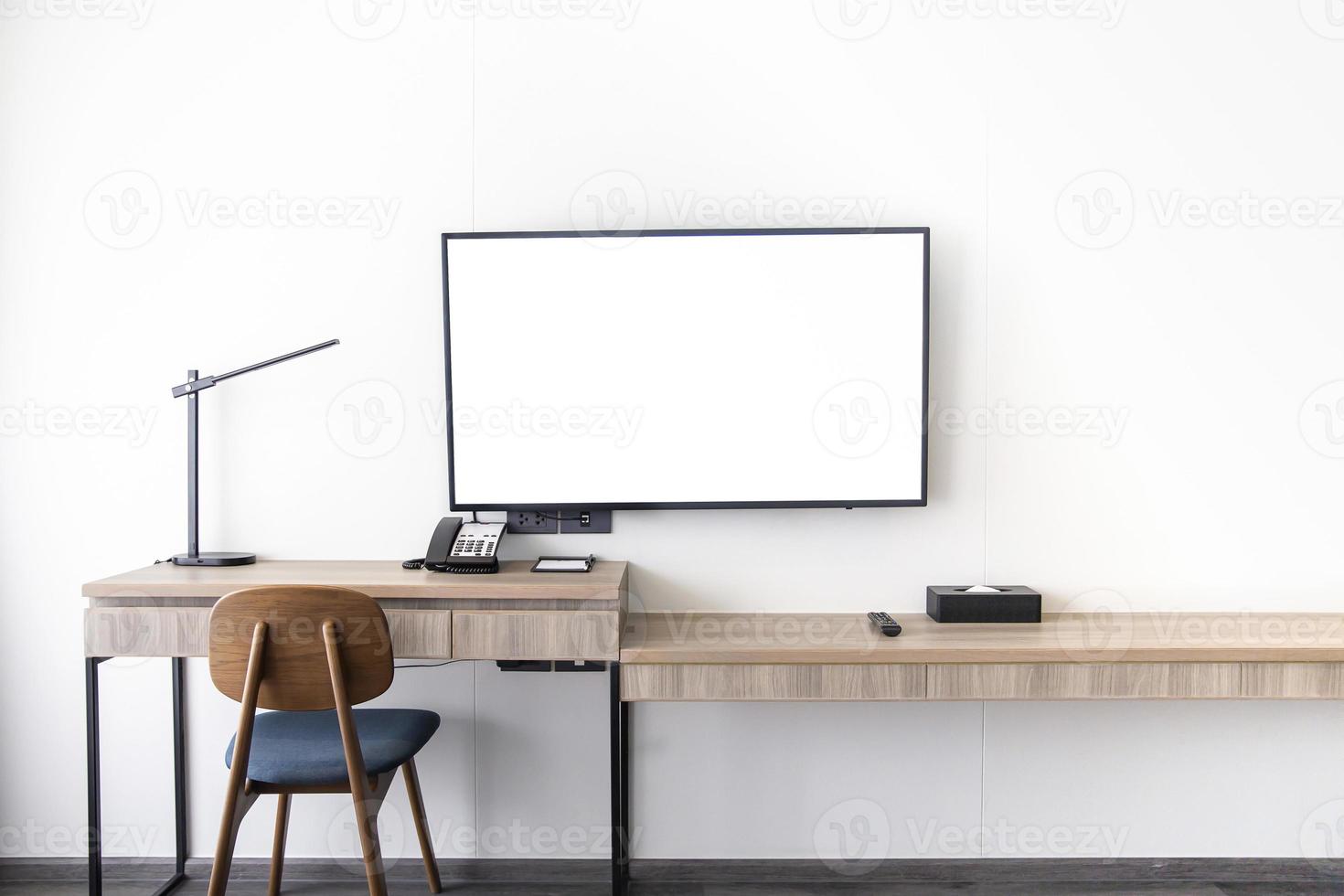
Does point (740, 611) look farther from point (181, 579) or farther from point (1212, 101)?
point (1212, 101)

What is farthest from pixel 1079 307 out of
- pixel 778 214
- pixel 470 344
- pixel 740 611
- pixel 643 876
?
pixel 643 876

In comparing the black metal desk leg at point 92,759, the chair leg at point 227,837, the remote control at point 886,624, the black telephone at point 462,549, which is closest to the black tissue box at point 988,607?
the remote control at point 886,624

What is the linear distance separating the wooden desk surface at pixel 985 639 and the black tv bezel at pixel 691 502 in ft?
1.05

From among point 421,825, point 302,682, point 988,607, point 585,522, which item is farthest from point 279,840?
point 988,607

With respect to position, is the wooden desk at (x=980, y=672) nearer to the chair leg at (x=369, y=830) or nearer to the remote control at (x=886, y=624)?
the remote control at (x=886, y=624)

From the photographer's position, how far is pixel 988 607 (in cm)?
206

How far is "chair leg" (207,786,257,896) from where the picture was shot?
5.39 ft

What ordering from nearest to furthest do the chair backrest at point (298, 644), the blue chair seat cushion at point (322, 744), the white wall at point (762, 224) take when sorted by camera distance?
the chair backrest at point (298, 644) < the blue chair seat cushion at point (322, 744) < the white wall at point (762, 224)

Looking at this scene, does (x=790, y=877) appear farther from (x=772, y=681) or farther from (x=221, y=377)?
(x=221, y=377)

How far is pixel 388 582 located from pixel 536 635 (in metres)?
0.39

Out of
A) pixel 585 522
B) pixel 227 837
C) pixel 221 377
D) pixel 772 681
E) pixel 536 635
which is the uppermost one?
pixel 221 377

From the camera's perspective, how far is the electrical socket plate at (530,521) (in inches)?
86.6

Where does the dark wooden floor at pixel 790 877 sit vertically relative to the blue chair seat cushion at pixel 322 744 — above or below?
below

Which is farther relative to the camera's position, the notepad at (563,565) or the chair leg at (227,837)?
the notepad at (563,565)
